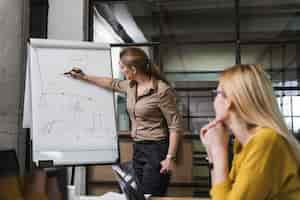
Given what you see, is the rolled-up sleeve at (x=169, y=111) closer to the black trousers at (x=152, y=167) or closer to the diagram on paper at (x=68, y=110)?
the black trousers at (x=152, y=167)

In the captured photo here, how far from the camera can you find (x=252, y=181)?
42.7 inches

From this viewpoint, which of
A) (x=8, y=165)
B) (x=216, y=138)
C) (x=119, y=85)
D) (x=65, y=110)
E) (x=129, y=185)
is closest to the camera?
(x=216, y=138)

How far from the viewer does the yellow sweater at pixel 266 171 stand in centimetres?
109

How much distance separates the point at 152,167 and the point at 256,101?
1277mm

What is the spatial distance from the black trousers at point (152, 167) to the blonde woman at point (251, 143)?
3.47ft

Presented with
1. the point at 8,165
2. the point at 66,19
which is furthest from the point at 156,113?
the point at 66,19

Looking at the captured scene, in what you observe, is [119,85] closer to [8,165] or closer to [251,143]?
[8,165]

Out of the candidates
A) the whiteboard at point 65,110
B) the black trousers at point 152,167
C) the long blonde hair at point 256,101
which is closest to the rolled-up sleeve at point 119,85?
the whiteboard at point 65,110

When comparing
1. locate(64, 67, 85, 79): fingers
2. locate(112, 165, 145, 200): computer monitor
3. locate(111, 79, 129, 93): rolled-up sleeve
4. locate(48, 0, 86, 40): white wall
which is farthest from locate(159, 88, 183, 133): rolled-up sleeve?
locate(48, 0, 86, 40): white wall

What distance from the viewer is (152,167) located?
232 centimetres

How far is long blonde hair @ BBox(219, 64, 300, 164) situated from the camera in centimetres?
115

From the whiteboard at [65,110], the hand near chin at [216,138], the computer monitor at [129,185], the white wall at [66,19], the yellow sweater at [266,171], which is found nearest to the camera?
the yellow sweater at [266,171]

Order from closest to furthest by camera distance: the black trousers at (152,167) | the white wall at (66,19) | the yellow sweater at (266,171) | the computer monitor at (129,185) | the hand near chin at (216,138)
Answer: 1. the yellow sweater at (266,171)
2. the hand near chin at (216,138)
3. the computer monitor at (129,185)
4. the black trousers at (152,167)
5. the white wall at (66,19)

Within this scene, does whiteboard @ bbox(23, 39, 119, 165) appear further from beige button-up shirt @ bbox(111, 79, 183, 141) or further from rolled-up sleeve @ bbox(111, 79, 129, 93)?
beige button-up shirt @ bbox(111, 79, 183, 141)
